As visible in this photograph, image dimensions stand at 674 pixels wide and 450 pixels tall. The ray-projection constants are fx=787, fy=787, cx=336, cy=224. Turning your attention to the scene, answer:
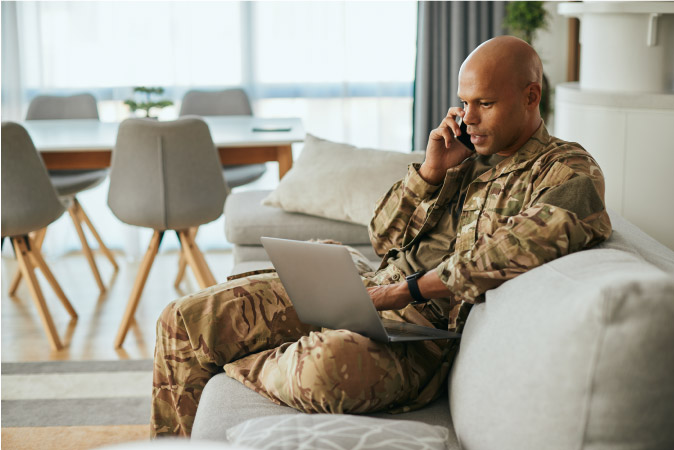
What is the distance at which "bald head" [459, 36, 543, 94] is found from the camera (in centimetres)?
173

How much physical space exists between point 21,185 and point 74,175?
3.40ft

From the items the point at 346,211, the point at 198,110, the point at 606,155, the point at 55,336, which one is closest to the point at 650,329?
A: the point at 346,211

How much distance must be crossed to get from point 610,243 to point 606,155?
62.4 inches

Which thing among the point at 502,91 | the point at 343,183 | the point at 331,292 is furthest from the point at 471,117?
the point at 343,183

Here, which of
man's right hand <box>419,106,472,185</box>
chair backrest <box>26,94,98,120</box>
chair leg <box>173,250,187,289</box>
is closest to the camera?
man's right hand <box>419,106,472,185</box>

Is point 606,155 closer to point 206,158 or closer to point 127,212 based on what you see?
point 206,158

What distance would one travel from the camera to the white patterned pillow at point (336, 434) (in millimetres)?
1208

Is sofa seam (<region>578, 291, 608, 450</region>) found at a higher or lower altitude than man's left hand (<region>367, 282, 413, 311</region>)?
higher

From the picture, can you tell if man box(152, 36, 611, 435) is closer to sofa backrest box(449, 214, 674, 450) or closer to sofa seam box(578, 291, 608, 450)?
sofa backrest box(449, 214, 674, 450)

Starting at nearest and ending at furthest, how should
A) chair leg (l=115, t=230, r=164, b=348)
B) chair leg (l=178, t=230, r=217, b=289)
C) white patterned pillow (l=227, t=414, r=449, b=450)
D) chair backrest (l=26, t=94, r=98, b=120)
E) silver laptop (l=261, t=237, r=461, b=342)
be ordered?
white patterned pillow (l=227, t=414, r=449, b=450) → silver laptop (l=261, t=237, r=461, b=342) → chair leg (l=115, t=230, r=164, b=348) → chair leg (l=178, t=230, r=217, b=289) → chair backrest (l=26, t=94, r=98, b=120)

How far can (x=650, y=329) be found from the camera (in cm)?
102

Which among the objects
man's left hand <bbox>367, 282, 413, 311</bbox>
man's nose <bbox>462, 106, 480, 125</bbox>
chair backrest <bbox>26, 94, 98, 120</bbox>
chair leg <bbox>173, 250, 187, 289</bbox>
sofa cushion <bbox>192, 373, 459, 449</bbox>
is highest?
man's nose <bbox>462, 106, 480, 125</bbox>

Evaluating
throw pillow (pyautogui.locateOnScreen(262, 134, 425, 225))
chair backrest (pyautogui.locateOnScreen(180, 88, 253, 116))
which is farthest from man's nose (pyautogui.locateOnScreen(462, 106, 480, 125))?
chair backrest (pyautogui.locateOnScreen(180, 88, 253, 116))

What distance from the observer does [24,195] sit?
10.0ft
